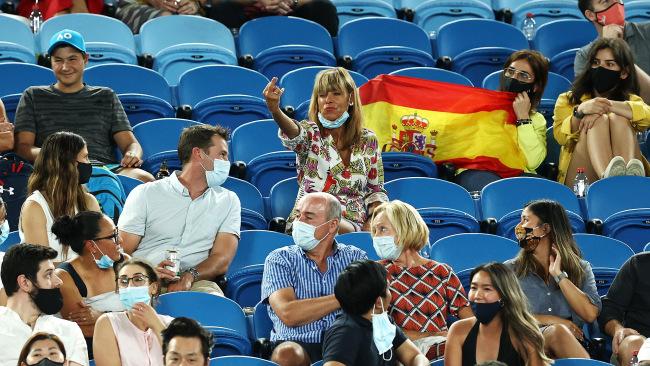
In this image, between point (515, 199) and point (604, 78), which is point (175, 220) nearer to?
point (515, 199)

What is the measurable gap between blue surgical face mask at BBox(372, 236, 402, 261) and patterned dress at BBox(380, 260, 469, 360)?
0.04 metres

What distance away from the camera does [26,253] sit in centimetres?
589

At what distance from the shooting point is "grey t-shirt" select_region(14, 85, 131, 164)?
7449 millimetres

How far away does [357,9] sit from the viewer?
9828mm

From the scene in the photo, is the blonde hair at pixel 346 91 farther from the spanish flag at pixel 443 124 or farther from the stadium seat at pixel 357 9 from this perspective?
the stadium seat at pixel 357 9

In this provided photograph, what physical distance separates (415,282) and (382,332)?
1.98 ft

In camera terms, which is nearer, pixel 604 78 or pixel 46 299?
pixel 46 299

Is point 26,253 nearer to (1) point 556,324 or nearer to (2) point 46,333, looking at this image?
(2) point 46,333

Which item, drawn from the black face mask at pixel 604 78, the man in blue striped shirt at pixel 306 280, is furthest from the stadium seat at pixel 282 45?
the man in blue striped shirt at pixel 306 280

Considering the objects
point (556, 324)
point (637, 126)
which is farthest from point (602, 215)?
point (556, 324)

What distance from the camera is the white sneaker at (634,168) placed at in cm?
809

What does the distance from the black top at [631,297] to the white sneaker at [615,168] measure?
4.14 feet

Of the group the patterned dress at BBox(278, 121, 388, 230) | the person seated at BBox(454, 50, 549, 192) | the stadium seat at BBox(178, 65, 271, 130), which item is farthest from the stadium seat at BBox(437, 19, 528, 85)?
the patterned dress at BBox(278, 121, 388, 230)

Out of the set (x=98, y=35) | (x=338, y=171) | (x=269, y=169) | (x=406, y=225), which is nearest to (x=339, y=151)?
(x=338, y=171)
